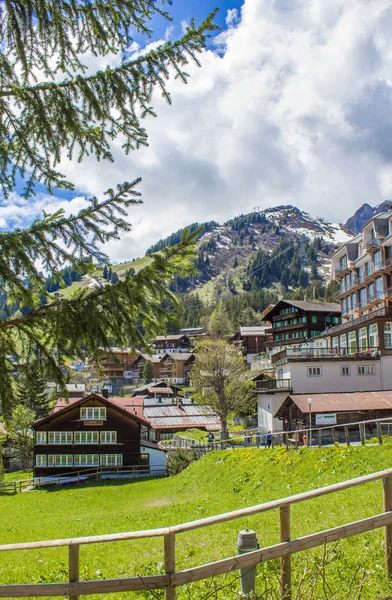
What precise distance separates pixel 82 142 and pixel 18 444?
194ft

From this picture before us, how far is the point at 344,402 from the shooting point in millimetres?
34094

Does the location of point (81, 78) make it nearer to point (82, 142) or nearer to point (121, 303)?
point (82, 142)

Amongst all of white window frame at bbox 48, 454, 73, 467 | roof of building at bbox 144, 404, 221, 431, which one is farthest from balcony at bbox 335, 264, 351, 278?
white window frame at bbox 48, 454, 73, 467

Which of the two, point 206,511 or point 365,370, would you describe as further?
point 365,370

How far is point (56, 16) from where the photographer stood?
634 centimetres

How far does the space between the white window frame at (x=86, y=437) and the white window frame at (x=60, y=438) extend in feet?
1.99

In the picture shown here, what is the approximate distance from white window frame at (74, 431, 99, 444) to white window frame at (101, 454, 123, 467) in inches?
69.8

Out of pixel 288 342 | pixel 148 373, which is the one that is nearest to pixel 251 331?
pixel 288 342

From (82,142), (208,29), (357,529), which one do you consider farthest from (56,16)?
(357,529)

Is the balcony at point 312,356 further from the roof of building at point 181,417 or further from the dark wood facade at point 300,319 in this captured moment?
the dark wood facade at point 300,319

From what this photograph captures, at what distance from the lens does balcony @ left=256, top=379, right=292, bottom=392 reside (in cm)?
4201

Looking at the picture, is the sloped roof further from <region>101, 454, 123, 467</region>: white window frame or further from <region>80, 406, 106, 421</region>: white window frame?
<region>101, 454, 123, 467</region>: white window frame

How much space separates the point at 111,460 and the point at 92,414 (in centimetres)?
500

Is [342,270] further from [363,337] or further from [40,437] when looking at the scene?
[40,437]
